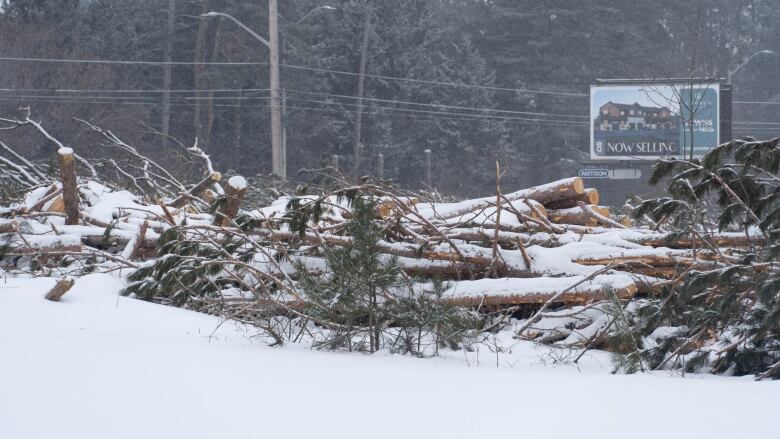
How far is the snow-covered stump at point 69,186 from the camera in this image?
363 inches

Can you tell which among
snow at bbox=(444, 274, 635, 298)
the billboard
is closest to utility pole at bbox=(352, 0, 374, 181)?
the billboard

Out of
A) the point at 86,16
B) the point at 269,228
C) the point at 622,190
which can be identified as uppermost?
the point at 86,16

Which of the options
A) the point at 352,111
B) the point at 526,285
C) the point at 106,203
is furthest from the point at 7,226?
the point at 352,111

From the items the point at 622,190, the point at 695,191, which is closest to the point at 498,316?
the point at 695,191

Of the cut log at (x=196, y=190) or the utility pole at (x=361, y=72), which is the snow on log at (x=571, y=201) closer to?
the cut log at (x=196, y=190)

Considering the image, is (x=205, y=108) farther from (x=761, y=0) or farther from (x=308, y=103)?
(x=761, y=0)

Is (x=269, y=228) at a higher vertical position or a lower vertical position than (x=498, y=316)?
higher

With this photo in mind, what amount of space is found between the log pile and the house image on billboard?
2405cm

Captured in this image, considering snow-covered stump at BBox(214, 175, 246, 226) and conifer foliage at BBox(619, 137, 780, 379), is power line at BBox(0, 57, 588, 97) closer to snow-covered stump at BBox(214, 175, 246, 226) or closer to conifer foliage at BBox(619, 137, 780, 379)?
snow-covered stump at BBox(214, 175, 246, 226)

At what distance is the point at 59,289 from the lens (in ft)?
21.6

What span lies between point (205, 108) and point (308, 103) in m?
4.04

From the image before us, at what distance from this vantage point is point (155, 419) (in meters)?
3.81

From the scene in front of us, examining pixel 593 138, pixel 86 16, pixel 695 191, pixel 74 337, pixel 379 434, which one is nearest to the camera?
pixel 379 434

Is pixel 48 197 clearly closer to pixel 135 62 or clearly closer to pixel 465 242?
pixel 465 242
